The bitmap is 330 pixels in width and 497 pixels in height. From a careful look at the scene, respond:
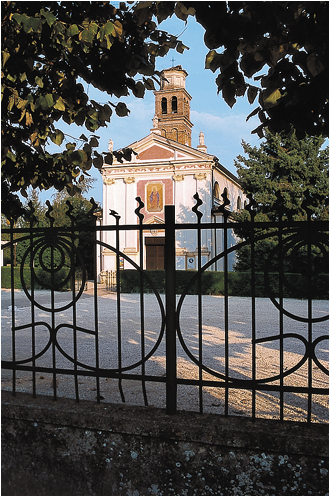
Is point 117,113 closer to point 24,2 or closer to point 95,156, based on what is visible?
point 95,156

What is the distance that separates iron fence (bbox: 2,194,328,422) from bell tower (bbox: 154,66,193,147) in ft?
74.6

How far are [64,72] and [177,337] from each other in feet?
16.8

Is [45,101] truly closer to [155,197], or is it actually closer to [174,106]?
[155,197]

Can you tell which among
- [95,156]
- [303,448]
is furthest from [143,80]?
[303,448]

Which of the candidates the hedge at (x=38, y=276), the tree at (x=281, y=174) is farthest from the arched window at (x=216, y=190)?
the hedge at (x=38, y=276)

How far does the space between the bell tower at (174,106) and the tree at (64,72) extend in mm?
29336

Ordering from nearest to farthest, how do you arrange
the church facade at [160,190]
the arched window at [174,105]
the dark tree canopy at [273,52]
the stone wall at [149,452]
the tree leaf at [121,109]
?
the dark tree canopy at [273,52], the stone wall at [149,452], the tree leaf at [121,109], the church facade at [160,190], the arched window at [174,105]

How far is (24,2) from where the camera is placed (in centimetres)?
286

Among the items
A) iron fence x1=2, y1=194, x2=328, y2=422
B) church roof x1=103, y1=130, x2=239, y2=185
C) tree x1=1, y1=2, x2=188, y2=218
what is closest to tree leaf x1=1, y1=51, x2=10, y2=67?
tree x1=1, y1=2, x2=188, y2=218

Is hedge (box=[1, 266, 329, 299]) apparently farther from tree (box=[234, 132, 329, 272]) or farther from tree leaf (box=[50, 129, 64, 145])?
tree leaf (box=[50, 129, 64, 145])

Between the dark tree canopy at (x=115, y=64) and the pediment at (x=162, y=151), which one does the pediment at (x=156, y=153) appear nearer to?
the pediment at (x=162, y=151)

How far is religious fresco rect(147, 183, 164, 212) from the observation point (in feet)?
83.9

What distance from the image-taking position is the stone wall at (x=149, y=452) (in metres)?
2.18

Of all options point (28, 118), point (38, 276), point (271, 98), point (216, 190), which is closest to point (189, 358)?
point (28, 118)
